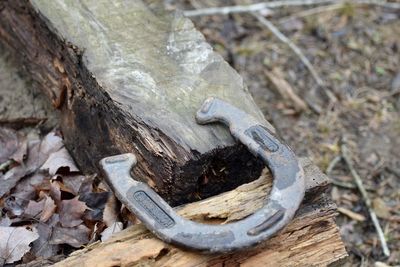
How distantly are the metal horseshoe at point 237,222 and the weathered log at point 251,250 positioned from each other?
6cm

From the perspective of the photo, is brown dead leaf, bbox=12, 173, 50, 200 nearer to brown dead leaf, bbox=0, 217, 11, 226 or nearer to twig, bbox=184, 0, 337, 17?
brown dead leaf, bbox=0, 217, 11, 226

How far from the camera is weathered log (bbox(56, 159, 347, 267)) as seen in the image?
81.9 inches

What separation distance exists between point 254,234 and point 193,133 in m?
0.45

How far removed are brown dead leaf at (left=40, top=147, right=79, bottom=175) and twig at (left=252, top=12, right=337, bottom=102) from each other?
5.87ft

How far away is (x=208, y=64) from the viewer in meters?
2.62

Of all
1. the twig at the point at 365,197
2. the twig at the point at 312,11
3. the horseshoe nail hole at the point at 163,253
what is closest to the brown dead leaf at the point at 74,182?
the horseshoe nail hole at the point at 163,253

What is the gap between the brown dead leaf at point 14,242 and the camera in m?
2.34

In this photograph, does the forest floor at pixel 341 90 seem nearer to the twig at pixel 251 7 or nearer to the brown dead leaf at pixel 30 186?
the twig at pixel 251 7

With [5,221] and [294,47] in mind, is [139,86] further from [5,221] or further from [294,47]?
[294,47]

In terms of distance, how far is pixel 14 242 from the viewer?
7.77 ft

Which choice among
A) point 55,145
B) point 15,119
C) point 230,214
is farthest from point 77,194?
point 230,214

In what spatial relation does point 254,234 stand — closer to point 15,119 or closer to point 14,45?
point 15,119

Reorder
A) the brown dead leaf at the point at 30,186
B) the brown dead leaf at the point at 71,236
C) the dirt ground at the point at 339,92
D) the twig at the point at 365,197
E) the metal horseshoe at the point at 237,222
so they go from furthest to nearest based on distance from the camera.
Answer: the dirt ground at the point at 339,92 → the twig at the point at 365,197 → the brown dead leaf at the point at 30,186 → the brown dead leaf at the point at 71,236 → the metal horseshoe at the point at 237,222

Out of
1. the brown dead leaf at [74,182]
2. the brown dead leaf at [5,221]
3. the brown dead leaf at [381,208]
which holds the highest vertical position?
the brown dead leaf at [5,221]
